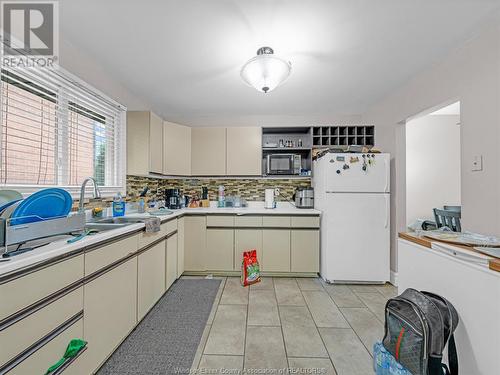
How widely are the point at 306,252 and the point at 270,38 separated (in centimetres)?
243

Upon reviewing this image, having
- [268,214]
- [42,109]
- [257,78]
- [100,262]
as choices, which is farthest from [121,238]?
[268,214]

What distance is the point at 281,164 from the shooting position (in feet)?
10.8

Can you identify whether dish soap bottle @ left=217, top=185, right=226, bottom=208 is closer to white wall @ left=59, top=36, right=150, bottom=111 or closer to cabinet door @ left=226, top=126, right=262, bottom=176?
cabinet door @ left=226, top=126, right=262, bottom=176

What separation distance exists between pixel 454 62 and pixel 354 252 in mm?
2087

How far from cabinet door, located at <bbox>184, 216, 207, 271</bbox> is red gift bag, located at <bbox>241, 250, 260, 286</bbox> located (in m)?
0.59

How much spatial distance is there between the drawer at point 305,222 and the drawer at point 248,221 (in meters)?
0.46

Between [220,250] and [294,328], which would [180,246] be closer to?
[220,250]

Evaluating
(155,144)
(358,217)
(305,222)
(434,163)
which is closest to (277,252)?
(305,222)

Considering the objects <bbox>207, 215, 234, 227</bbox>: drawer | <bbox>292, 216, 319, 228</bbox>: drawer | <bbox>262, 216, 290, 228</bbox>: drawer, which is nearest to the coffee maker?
<bbox>207, 215, 234, 227</bbox>: drawer

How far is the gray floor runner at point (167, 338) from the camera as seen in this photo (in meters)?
1.50

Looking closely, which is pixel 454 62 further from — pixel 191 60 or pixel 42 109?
pixel 42 109

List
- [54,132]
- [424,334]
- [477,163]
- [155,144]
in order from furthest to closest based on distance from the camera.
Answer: [155,144] → [54,132] → [477,163] → [424,334]

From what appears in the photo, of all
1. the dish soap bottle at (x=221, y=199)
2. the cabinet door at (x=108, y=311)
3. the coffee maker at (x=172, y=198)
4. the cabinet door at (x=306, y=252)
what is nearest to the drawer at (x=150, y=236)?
the cabinet door at (x=108, y=311)

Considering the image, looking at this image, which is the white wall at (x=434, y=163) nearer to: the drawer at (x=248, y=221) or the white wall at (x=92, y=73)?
the drawer at (x=248, y=221)
